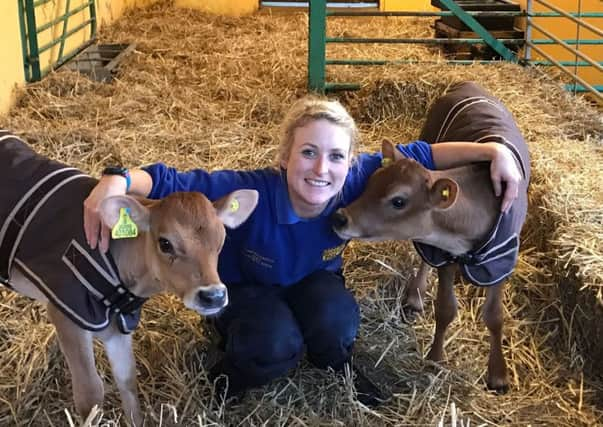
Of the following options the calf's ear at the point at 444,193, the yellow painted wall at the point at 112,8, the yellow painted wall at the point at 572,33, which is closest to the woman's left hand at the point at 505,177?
the calf's ear at the point at 444,193

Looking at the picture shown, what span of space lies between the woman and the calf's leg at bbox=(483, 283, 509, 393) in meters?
0.50

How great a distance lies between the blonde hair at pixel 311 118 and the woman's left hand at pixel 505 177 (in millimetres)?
603

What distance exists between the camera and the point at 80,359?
2686 millimetres

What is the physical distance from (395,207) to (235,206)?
79cm

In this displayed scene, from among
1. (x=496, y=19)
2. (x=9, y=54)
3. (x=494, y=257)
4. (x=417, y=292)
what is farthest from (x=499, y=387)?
(x=496, y=19)

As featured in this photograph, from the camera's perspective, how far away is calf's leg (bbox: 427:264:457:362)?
138 inches

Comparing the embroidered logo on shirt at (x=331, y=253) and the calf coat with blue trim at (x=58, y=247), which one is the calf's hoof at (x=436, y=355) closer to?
the embroidered logo on shirt at (x=331, y=253)

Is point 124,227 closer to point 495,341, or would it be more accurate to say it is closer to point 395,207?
point 395,207

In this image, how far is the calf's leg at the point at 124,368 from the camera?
2.85 m

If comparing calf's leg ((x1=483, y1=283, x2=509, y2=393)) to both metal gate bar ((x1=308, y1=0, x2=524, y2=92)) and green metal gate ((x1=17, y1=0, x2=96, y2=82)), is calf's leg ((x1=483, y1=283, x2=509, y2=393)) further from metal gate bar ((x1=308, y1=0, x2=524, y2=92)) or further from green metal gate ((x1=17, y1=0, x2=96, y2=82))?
green metal gate ((x1=17, y1=0, x2=96, y2=82))

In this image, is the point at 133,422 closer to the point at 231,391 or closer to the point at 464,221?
the point at 231,391

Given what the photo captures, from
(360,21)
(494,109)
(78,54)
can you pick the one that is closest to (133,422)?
(494,109)

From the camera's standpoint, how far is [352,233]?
3090 millimetres

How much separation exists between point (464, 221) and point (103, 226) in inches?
58.6
